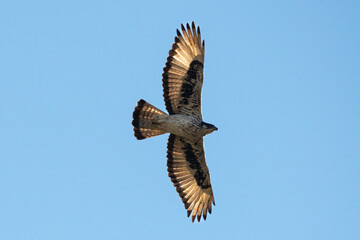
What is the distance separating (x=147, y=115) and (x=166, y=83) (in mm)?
745

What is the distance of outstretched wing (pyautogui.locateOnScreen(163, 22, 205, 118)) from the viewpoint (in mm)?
12711

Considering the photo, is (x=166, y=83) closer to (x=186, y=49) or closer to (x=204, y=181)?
(x=186, y=49)

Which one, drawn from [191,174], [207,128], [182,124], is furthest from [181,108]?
[191,174]

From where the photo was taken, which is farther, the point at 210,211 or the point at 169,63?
the point at 210,211

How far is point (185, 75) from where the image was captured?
41.9 feet

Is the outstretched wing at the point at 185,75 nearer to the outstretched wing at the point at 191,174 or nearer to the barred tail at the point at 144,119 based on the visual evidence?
the barred tail at the point at 144,119

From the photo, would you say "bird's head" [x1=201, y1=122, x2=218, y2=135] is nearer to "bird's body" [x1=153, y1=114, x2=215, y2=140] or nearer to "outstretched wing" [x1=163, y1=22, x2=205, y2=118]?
"bird's body" [x1=153, y1=114, x2=215, y2=140]

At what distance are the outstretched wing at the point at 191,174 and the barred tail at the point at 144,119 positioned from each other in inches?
23.9

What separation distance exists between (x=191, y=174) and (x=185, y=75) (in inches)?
88.0

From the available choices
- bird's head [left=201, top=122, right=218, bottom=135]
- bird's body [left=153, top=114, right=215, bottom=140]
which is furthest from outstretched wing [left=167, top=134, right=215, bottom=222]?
bird's head [left=201, top=122, right=218, bottom=135]

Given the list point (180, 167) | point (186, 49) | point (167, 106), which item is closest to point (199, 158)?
point (180, 167)

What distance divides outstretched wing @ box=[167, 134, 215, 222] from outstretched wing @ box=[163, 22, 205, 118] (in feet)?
2.37

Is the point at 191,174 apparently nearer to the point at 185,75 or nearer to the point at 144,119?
the point at 144,119

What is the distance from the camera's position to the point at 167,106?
12805 millimetres
